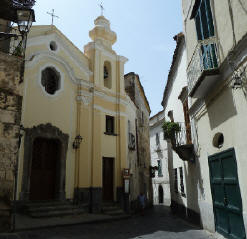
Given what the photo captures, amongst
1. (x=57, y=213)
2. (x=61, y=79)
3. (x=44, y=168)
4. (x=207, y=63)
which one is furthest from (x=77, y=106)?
(x=207, y=63)

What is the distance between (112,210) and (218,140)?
777cm

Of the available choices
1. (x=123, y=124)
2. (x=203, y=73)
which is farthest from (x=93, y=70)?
(x=203, y=73)

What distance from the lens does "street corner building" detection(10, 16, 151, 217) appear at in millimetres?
12008

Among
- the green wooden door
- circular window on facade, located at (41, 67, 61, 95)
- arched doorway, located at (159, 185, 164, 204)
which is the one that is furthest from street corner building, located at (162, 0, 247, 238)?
arched doorway, located at (159, 185, 164, 204)

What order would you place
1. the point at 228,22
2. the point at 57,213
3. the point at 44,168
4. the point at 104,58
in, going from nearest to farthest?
the point at 228,22 < the point at 57,213 < the point at 44,168 < the point at 104,58

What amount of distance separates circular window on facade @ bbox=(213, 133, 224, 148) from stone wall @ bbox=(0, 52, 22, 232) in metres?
5.48

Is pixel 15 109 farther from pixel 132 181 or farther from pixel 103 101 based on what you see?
pixel 132 181

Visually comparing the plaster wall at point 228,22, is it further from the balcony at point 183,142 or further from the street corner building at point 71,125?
the street corner building at point 71,125

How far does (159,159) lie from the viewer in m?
30.6

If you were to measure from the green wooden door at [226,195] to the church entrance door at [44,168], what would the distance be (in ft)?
24.8

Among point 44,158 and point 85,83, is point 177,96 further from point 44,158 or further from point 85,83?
point 44,158

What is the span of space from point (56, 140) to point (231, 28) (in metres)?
9.34

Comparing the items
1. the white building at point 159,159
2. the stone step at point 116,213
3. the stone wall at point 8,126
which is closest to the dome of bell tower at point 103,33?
the stone step at point 116,213

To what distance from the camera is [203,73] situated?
22.5 ft
